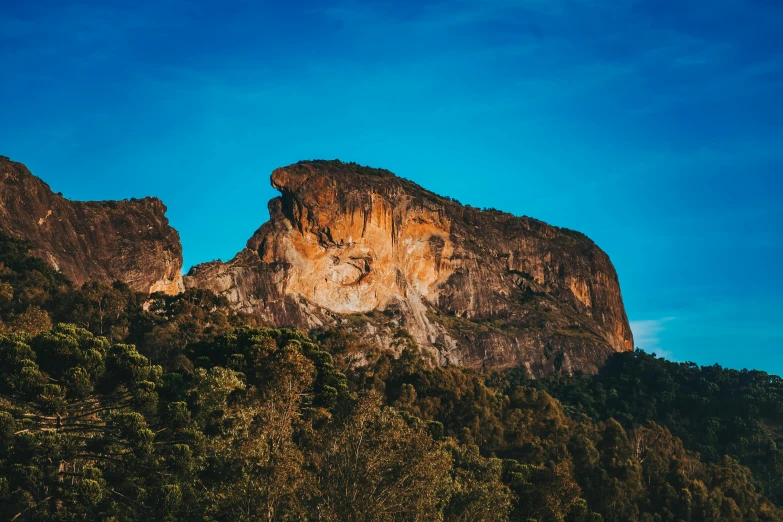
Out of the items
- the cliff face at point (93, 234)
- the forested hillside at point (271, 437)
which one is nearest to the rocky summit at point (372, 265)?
the cliff face at point (93, 234)

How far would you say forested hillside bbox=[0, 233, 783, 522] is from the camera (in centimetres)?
4047

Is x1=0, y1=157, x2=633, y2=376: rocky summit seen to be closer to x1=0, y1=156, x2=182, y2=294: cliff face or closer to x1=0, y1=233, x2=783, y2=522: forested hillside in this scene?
x1=0, y1=156, x2=182, y2=294: cliff face

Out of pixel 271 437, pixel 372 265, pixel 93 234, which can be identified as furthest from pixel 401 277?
pixel 271 437

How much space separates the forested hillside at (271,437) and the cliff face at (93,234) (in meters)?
5.53

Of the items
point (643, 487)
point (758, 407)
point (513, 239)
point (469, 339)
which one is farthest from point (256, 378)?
point (513, 239)

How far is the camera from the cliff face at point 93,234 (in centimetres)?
10738

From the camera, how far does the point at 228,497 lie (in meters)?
38.5

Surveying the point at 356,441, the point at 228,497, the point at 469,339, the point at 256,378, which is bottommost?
the point at 228,497

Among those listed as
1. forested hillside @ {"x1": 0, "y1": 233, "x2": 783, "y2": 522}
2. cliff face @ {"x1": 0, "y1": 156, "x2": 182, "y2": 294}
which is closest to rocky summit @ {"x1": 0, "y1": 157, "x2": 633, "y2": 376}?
cliff face @ {"x1": 0, "y1": 156, "x2": 182, "y2": 294}

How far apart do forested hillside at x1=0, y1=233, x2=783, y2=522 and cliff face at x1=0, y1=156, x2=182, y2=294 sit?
18.1 feet

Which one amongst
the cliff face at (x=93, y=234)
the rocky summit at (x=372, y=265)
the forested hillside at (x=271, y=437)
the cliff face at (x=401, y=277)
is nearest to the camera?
the forested hillside at (x=271, y=437)

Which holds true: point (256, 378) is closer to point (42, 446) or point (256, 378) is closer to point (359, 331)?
point (42, 446)

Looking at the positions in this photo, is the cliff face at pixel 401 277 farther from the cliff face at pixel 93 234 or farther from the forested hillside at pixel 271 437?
the forested hillside at pixel 271 437

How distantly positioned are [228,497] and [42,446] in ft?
36.9
